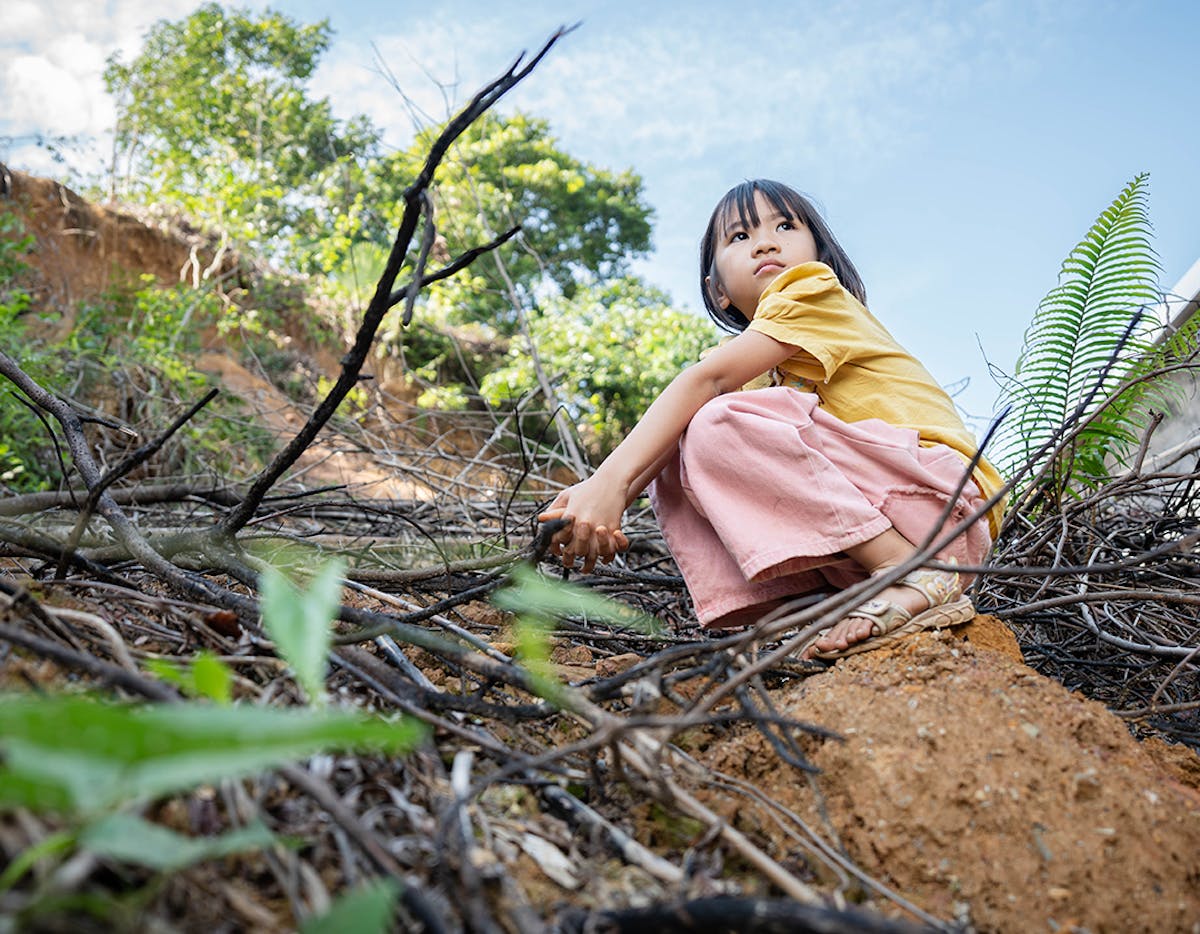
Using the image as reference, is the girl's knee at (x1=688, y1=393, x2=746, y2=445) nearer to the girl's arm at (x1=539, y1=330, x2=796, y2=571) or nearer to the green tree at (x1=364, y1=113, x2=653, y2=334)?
the girl's arm at (x1=539, y1=330, x2=796, y2=571)

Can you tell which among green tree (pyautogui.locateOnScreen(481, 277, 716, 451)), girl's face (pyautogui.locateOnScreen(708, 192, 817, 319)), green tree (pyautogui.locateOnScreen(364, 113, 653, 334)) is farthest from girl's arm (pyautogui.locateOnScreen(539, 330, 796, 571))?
green tree (pyautogui.locateOnScreen(364, 113, 653, 334))

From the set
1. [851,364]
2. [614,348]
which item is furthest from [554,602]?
[614,348]

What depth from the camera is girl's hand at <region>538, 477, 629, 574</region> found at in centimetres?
133

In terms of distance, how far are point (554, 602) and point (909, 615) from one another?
78 centimetres

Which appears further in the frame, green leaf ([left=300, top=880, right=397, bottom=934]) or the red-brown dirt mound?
the red-brown dirt mound

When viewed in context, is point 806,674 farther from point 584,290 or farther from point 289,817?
point 584,290

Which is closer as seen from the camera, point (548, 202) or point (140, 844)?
point (140, 844)

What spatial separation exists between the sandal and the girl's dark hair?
0.87 metres

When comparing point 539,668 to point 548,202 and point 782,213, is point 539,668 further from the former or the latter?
point 548,202

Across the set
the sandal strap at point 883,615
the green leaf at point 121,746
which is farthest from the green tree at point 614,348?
the green leaf at point 121,746

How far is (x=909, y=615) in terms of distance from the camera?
1216 mm

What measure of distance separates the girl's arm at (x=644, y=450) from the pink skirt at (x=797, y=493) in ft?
0.18

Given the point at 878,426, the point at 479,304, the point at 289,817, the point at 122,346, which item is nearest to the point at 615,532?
the point at 878,426

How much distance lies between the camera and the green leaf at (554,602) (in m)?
0.60
